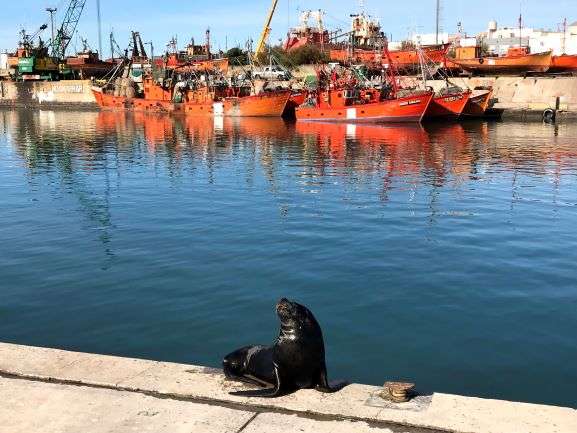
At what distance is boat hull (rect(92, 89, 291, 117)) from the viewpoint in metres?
63.2

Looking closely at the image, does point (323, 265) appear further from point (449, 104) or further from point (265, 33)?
point (265, 33)

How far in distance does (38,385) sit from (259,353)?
1.91 meters

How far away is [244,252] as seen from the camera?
13188mm

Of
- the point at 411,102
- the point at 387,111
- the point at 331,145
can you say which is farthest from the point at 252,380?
the point at 387,111

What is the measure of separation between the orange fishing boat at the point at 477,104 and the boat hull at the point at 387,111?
601 cm

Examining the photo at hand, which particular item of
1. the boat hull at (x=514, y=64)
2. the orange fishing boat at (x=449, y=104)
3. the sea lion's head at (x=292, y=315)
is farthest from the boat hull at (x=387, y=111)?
the sea lion's head at (x=292, y=315)

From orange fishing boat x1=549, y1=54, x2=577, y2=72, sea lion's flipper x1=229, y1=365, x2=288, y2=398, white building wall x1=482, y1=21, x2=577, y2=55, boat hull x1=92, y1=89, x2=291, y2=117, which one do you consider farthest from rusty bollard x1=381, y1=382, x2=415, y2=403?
white building wall x1=482, y1=21, x2=577, y2=55

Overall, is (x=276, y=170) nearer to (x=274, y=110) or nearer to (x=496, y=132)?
(x=496, y=132)

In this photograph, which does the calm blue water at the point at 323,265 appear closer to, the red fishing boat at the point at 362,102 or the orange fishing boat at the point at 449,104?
the red fishing boat at the point at 362,102

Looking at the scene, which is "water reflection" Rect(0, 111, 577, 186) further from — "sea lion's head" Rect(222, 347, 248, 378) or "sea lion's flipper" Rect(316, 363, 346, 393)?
"sea lion's flipper" Rect(316, 363, 346, 393)

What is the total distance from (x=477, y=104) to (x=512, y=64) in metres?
8.48

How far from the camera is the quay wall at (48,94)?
8769 cm

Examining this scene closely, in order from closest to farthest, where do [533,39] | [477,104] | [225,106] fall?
[477,104] → [225,106] → [533,39]

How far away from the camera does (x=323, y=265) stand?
1223 cm
